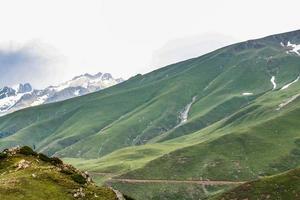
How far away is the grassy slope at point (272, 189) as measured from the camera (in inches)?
6024

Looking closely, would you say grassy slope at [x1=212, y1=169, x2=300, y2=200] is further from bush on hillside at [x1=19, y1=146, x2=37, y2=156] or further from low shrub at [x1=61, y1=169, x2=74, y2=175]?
low shrub at [x1=61, y1=169, x2=74, y2=175]

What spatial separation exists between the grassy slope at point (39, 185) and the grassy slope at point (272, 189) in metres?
106

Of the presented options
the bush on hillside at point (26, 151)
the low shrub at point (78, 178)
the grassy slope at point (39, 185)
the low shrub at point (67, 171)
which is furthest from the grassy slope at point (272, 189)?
the grassy slope at point (39, 185)

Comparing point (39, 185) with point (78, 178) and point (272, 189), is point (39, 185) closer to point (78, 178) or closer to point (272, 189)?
point (78, 178)

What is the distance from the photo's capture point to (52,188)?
5169 cm

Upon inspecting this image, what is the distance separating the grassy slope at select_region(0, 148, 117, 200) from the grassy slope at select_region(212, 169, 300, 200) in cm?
→ 10618

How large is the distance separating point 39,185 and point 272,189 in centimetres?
11886

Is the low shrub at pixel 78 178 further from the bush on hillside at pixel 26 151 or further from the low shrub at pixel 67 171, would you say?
the bush on hillside at pixel 26 151

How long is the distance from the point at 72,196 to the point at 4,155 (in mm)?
15489

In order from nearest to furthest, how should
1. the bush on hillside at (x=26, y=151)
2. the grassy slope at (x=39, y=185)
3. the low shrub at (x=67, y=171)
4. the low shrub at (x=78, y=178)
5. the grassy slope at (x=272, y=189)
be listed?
1. the grassy slope at (x=39, y=185)
2. the low shrub at (x=78, y=178)
3. the low shrub at (x=67, y=171)
4. the bush on hillside at (x=26, y=151)
5. the grassy slope at (x=272, y=189)

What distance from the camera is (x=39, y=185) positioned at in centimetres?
5134

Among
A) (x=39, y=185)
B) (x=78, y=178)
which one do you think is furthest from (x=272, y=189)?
(x=39, y=185)

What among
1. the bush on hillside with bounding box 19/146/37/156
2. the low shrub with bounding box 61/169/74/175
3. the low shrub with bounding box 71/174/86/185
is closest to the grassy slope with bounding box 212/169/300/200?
the bush on hillside with bounding box 19/146/37/156

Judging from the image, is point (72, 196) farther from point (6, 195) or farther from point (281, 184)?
point (281, 184)
